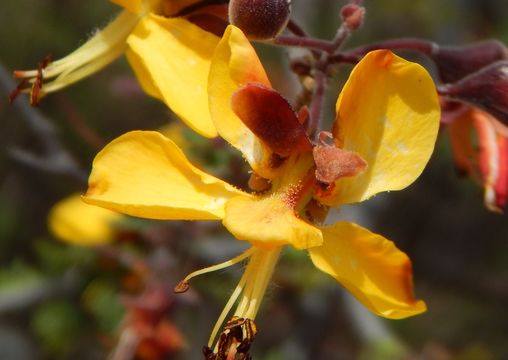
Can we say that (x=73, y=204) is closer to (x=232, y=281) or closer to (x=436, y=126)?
(x=232, y=281)

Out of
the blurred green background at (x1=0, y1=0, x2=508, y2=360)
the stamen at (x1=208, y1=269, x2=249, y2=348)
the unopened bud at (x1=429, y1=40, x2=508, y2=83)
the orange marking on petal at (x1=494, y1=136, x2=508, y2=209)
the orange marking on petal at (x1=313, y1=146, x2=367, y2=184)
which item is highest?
the orange marking on petal at (x1=313, y1=146, x2=367, y2=184)

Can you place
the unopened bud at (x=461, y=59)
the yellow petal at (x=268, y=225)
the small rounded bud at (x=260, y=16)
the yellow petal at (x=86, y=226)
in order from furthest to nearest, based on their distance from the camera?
the yellow petal at (x=86, y=226) → the unopened bud at (x=461, y=59) → the small rounded bud at (x=260, y=16) → the yellow petal at (x=268, y=225)

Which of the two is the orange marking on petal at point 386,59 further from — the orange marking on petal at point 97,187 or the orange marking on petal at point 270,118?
the orange marking on petal at point 97,187

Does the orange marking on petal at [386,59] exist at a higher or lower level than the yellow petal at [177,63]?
higher

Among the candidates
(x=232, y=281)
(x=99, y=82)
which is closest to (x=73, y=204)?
(x=232, y=281)

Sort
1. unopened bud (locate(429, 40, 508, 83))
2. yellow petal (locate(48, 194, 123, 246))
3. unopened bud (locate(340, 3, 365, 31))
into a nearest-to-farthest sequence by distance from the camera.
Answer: unopened bud (locate(340, 3, 365, 31)) → unopened bud (locate(429, 40, 508, 83)) → yellow petal (locate(48, 194, 123, 246))

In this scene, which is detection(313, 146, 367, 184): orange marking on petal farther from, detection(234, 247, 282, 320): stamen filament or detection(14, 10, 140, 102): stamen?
detection(14, 10, 140, 102): stamen

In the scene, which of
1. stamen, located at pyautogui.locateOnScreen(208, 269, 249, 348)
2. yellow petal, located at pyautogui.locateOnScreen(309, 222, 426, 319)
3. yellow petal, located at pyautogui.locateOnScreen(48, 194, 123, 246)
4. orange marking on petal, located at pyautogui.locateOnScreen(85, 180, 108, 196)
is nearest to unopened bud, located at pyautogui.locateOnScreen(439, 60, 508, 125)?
yellow petal, located at pyautogui.locateOnScreen(309, 222, 426, 319)

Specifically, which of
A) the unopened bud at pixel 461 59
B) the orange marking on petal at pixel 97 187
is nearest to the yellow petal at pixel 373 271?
the orange marking on petal at pixel 97 187
